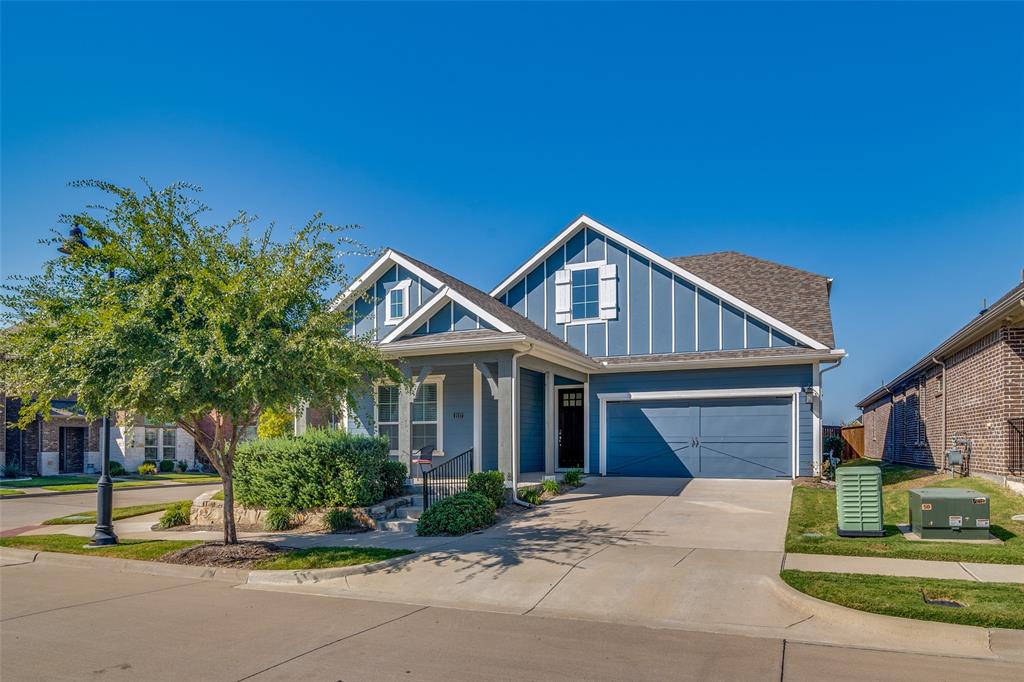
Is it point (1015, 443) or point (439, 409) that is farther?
point (439, 409)

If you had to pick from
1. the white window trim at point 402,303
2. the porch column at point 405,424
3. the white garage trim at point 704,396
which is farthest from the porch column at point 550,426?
the white window trim at point 402,303

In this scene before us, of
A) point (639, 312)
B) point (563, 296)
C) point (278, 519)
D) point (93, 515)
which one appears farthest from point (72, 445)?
point (639, 312)

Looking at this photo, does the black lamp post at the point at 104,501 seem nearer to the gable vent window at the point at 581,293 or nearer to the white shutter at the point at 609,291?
the gable vent window at the point at 581,293

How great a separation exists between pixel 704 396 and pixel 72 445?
101ft

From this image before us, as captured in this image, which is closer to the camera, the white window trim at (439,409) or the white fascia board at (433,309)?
→ the white fascia board at (433,309)

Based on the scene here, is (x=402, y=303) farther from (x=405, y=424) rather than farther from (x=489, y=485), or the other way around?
(x=489, y=485)

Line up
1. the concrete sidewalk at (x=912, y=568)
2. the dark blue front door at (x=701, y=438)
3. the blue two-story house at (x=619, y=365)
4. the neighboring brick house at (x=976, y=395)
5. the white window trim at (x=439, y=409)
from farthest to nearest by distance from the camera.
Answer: the white window trim at (x=439, y=409) < the dark blue front door at (x=701, y=438) < the blue two-story house at (x=619, y=365) < the neighboring brick house at (x=976, y=395) < the concrete sidewalk at (x=912, y=568)

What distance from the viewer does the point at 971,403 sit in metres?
15.4

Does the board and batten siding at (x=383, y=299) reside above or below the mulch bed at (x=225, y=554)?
above

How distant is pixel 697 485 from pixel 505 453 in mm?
5485

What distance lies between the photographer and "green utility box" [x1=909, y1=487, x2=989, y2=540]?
9867 millimetres

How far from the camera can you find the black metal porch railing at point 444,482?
1337 cm

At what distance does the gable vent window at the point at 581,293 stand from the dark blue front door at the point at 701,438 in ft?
8.77

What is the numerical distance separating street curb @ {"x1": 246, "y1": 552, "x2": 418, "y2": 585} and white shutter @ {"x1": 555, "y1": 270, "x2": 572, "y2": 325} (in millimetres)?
11616
